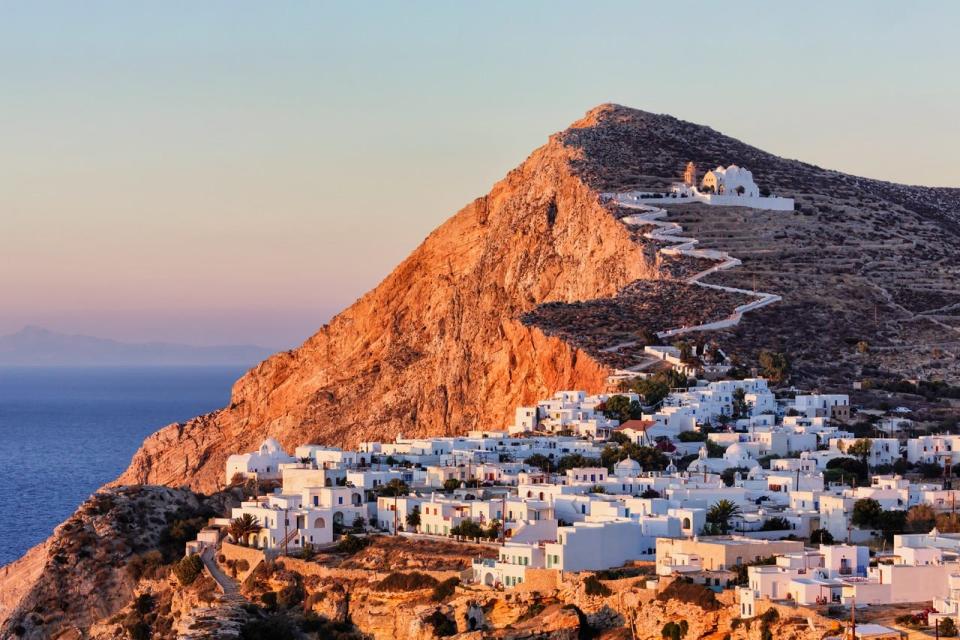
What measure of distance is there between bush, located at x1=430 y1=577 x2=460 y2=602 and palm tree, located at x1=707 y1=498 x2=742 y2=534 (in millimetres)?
7190

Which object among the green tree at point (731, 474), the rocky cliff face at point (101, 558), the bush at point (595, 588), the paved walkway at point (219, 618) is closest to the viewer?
the bush at point (595, 588)

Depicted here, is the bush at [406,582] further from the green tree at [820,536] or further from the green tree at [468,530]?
the green tree at [820,536]

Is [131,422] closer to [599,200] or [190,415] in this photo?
[190,415]

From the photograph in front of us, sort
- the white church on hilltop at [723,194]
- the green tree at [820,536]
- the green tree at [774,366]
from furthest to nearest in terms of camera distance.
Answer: the white church on hilltop at [723,194] < the green tree at [774,366] < the green tree at [820,536]

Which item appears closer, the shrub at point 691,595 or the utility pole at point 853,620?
the utility pole at point 853,620

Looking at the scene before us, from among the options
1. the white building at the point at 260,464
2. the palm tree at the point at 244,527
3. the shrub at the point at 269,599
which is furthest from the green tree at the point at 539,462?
the shrub at the point at 269,599

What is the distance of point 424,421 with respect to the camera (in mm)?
98812

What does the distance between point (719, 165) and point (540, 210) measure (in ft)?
49.5

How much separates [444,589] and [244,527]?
10.3m

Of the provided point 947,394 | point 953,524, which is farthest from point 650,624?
point 947,394

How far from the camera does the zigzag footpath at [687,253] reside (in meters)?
86.8

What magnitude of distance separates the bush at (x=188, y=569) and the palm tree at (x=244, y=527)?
1.29m

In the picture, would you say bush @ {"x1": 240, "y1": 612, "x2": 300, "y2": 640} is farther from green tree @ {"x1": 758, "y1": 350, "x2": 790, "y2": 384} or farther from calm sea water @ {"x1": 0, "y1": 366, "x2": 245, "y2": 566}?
calm sea water @ {"x1": 0, "y1": 366, "x2": 245, "y2": 566}

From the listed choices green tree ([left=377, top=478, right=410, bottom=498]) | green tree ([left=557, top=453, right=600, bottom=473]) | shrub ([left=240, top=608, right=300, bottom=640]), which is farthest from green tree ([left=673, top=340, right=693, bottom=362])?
shrub ([left=240, top=608, right=300, bottom=640])
